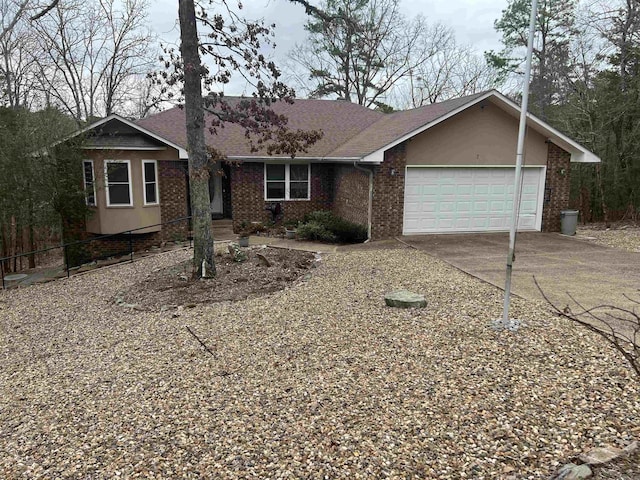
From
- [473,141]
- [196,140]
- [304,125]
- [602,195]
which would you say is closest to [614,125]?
[602,195]

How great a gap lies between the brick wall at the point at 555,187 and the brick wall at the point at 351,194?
5.86 m

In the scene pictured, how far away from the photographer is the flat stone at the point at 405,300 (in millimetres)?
7520

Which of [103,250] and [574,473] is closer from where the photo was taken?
[574,473]

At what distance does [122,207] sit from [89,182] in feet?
3.92

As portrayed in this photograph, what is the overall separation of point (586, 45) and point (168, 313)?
72.0 feet

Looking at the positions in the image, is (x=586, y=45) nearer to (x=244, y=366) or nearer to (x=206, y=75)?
(x=206, y=75)

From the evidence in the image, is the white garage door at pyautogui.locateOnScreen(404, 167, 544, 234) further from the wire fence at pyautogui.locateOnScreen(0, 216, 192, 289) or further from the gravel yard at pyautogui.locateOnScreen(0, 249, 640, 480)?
the wire fence at pyautogui.locateOnScreen(0, 216, 192, 289)

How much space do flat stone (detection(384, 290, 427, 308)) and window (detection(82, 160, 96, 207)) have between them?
34.1 ft

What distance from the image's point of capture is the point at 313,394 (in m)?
4.94

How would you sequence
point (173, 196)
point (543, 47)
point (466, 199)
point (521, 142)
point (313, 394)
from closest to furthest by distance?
point (313, 394) < point (521, 142) < point (466, 199) < point (173, 196) < point (543, 47)

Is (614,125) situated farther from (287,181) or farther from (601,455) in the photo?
(601,455)

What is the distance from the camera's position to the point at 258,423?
4.50 m

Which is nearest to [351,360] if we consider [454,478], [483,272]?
[454,478]

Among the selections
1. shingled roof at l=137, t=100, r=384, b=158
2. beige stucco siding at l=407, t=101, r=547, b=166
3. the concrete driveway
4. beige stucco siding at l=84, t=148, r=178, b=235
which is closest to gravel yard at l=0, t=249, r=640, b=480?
the concrete driveway
